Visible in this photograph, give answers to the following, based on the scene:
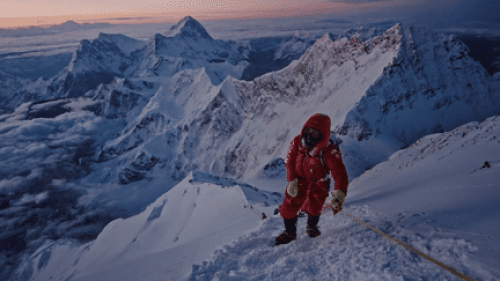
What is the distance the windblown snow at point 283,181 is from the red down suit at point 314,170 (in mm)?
781

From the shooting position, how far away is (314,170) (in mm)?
4602

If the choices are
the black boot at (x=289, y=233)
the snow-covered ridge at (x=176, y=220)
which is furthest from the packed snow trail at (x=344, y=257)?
the snow-covered ridge at (x=176, y=220)

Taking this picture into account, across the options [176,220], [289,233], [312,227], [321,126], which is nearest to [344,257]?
[312,227]

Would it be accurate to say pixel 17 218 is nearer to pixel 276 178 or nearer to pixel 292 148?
pixel 276 178

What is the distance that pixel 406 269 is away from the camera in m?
3.27

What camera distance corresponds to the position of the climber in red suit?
432 centimetres

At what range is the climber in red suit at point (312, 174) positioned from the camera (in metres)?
4.32

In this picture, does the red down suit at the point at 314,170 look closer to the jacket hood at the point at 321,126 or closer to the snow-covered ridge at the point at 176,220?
the jacket hood at the point at 321,126

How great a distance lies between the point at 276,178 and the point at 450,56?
6718 centimetres

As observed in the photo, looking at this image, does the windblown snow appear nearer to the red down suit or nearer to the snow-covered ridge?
the snow-covered ridge

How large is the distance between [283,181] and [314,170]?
51.6 metres

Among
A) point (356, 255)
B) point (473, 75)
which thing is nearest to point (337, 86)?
point (473, 75)

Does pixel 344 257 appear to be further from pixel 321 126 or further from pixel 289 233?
pixel 321 126

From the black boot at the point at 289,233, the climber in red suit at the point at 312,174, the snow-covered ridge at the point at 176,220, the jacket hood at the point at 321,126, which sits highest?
the jacket hood at the point at 321,126
